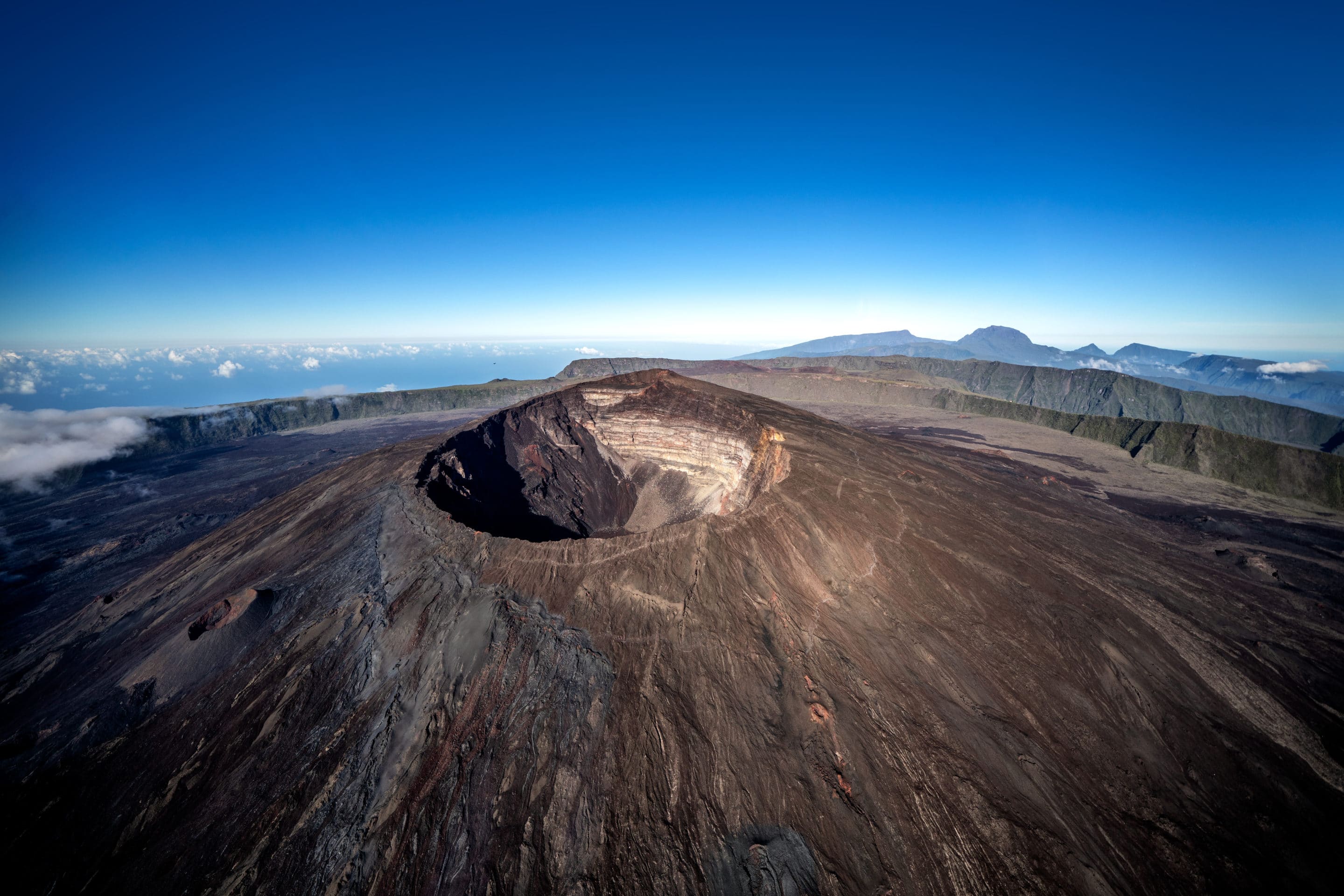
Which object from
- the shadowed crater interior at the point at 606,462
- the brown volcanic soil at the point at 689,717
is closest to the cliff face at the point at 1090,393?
the shadowed crater interior at the point at 606,462

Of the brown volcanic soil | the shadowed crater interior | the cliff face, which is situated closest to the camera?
the brown volcanic soil

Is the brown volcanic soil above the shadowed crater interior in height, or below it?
below

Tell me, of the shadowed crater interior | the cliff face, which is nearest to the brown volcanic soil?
the shadowed crater interior

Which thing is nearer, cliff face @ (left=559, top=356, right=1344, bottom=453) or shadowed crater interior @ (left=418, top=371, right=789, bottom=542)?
shadowed crater interior @ (left=418, top=371, right=789, bottom=542)

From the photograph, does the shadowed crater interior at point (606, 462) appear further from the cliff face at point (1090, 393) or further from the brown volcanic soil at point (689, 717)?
the cliff face at point (1090, 393)

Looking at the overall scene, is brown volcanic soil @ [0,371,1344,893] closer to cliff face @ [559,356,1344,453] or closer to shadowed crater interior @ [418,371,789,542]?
shadowed crater interior @ [418,371,789,542]

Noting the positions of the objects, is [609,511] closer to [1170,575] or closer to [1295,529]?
[1170,575]
